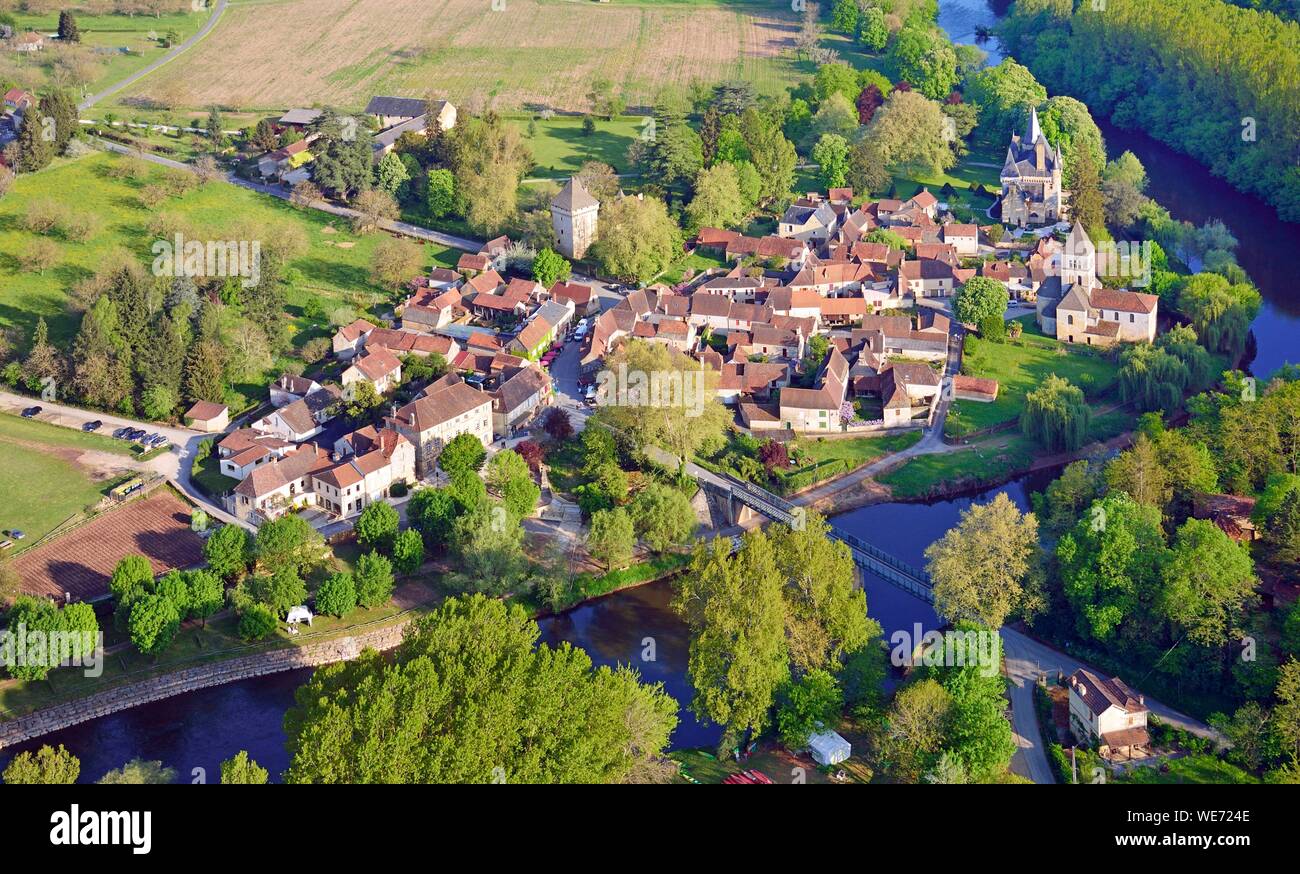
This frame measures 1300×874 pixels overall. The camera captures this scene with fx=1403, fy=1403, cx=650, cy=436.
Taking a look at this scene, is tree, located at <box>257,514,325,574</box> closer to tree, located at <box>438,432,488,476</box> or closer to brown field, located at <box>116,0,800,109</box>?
tree, located at <box>438,432,488,476</box>

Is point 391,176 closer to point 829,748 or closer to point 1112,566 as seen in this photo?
point 1112,566

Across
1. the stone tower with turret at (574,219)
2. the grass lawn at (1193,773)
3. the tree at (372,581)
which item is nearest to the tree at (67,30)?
the stone tower with turret at (574,219)

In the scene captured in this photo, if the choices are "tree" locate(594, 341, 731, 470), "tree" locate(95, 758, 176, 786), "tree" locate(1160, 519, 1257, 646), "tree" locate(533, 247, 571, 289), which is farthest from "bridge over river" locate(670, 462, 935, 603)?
"tree" locate(95, 758, 176, 786)

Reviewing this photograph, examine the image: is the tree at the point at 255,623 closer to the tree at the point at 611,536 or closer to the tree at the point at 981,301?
the tree at the point at 611,536

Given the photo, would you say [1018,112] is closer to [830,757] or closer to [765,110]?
[765,110]

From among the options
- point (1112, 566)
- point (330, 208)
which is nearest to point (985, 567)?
point (1112, 566)
